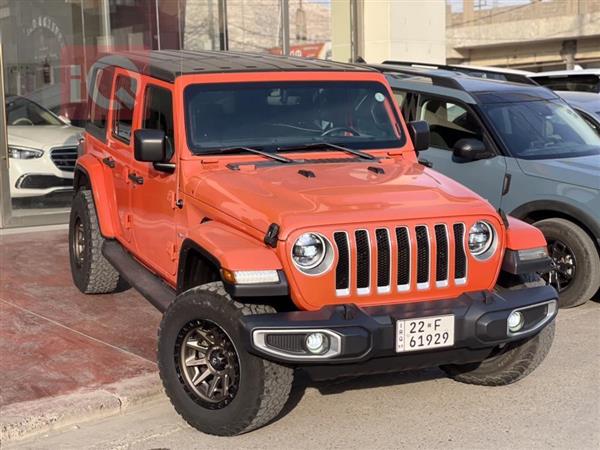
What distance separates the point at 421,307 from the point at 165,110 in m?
2.27

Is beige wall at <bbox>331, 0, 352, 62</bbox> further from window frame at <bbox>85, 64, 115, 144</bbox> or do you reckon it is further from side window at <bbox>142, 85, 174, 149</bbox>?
side window at <bbox>142, 85, 174, 149</bbox>

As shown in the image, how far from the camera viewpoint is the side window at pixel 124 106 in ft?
21.1

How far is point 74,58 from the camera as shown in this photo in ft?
37.7

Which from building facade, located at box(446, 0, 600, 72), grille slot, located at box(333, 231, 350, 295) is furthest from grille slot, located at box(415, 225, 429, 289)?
building facade, located at box(446, 0, 600, 72)

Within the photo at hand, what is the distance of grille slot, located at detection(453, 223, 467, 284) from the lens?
4676mm

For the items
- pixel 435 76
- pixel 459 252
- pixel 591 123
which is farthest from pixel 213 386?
pixel 591 123

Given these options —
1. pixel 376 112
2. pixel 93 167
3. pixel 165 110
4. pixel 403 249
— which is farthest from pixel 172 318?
pixel 93 167

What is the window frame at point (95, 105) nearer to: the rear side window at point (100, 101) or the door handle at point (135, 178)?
the rear side window at point (100, 101)

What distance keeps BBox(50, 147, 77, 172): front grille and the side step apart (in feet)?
14.2

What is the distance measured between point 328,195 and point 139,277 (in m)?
1.94

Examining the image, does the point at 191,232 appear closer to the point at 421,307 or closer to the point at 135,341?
the point at 421,307

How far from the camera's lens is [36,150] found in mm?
10852

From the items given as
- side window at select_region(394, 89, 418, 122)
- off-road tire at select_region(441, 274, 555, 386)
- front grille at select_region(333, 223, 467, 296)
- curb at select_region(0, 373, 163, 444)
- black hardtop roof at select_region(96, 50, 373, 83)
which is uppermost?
black hardtop roof at select_region(96, 50, 373, 83)

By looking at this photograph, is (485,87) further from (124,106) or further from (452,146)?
(124,106)
